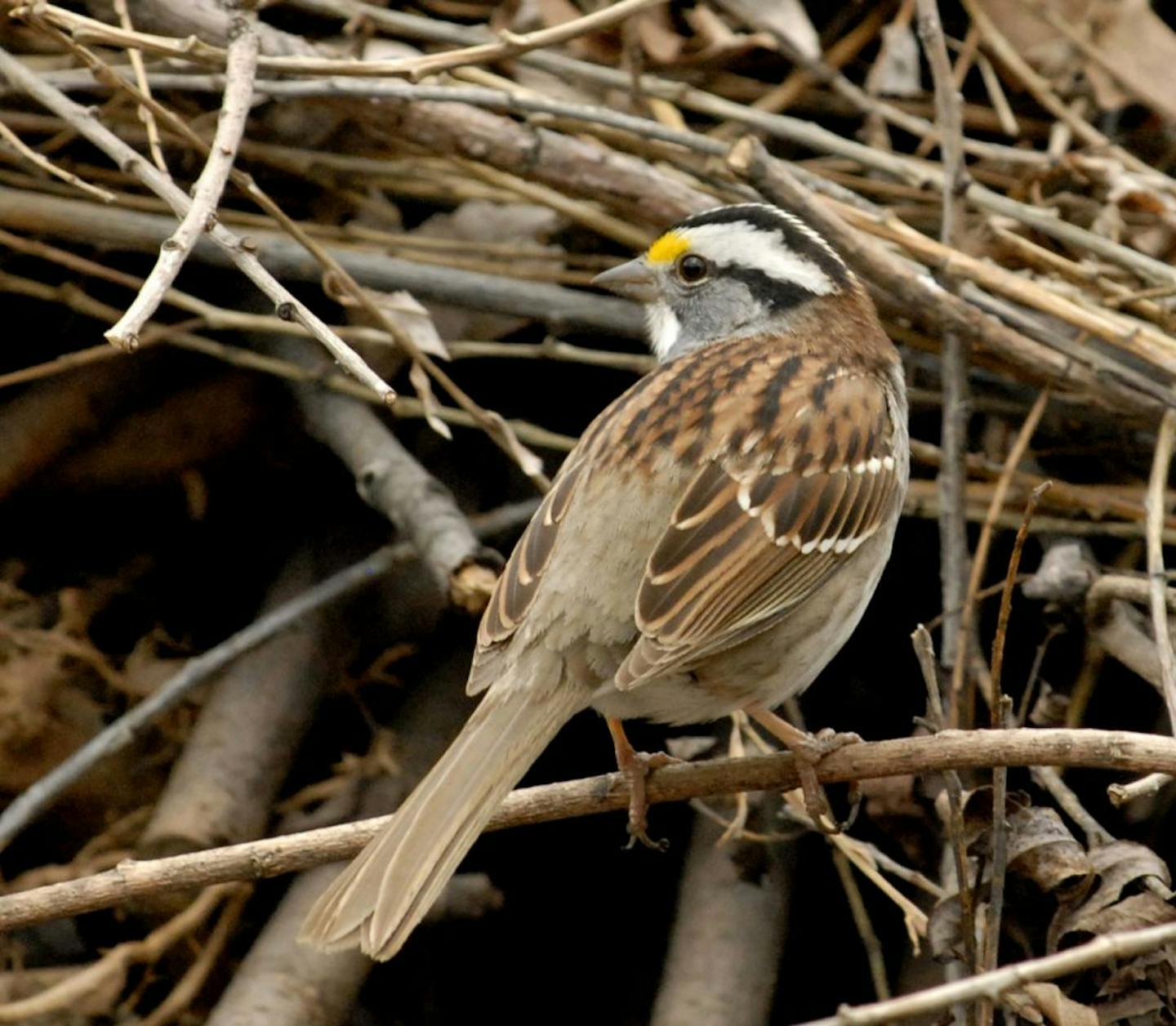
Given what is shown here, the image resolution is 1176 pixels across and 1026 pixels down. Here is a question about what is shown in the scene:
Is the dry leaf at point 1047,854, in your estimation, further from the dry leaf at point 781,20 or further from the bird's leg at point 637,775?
the dry leaf at point 781,20

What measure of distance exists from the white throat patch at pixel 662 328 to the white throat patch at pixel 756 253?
0.51ft

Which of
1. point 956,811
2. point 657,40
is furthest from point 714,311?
point 956,811

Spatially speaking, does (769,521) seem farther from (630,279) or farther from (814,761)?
(630,279)

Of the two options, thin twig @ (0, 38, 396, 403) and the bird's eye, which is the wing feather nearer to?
the bird's eye

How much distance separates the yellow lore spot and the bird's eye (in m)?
0.02

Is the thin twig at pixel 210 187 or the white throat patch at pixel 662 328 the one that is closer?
the thin twig at pixel 210 187

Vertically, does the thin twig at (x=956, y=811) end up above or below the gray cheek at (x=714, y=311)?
below

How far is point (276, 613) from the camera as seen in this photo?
318 centimetres

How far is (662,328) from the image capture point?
126 inches

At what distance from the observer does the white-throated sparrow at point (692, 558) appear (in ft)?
7.35

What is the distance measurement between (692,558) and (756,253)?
0.72 metres

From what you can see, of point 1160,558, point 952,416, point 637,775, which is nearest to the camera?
point 637,775

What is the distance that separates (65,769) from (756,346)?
132 cm

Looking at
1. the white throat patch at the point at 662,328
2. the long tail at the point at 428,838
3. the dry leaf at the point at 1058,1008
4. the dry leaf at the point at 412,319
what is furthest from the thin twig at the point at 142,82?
the dry leaf at the point at 1058,1008
